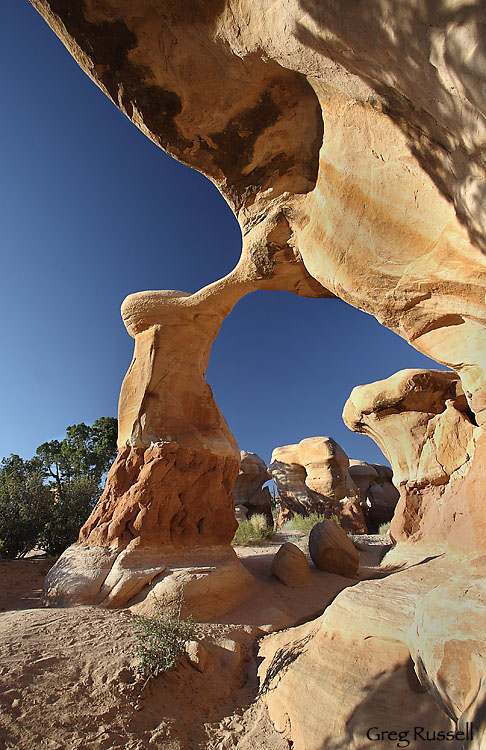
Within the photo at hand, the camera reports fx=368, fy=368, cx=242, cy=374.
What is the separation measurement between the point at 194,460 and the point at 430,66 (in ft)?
21.9

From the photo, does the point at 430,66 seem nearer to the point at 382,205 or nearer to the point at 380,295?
the point at 382,205

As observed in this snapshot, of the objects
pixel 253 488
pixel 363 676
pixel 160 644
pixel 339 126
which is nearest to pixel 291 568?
pixel 160 644

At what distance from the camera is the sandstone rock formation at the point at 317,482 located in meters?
18.4

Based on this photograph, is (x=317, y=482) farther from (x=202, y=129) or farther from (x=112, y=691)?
(x=202, y=129)

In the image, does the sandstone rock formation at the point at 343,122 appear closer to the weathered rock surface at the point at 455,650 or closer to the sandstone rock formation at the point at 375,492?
the weathered rock surface at the point at 455,650

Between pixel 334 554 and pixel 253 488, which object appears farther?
pixel 253 488

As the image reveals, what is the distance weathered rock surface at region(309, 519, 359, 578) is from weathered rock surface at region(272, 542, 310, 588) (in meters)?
0.90

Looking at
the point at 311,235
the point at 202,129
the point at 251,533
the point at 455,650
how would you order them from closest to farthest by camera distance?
the point at 455,650, the point at 202,129, the point at 311,235, the point at 251,533

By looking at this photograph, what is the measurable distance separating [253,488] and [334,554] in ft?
44.9

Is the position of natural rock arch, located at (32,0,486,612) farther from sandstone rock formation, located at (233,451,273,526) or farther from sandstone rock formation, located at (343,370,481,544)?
sandstone rock formation, located at (233,451,273,526)

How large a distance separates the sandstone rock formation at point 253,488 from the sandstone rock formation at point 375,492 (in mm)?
5701

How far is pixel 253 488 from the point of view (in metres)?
21.6

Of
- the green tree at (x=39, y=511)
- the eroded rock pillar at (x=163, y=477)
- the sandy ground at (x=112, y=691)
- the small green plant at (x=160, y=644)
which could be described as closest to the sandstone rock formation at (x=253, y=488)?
the green tree at (x=39, y=511)

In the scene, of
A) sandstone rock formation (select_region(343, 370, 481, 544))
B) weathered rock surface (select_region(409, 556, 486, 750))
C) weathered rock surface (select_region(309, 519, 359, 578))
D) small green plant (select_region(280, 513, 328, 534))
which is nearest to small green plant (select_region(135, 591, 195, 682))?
weathered rock surface (select_region(409, 556, 486, 750))
